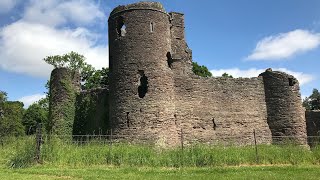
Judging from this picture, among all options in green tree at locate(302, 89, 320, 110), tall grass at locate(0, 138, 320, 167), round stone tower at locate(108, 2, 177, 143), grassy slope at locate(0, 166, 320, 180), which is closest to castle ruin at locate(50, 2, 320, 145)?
round stone tower at locate(108, 2, 177, 143)

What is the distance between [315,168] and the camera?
16500 millimetres

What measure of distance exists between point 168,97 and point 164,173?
9.39 m

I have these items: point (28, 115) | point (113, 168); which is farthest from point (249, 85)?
point (28, 115)

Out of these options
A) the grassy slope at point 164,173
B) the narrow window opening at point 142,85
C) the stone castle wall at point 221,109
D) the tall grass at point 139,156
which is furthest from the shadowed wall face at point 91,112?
the grassy slope at point 164,173

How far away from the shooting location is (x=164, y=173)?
15.6 meters

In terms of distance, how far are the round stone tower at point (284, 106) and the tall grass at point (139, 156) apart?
27.0 ft

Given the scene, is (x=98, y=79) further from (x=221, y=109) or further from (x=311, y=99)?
(x=311, y=99)

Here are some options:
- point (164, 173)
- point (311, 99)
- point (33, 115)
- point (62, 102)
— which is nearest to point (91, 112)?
point (62, 102)

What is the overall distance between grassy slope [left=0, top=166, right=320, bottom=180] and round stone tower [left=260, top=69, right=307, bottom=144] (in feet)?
35.1

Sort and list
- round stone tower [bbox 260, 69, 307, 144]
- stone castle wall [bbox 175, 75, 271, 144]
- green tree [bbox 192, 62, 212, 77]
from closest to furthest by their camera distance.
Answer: stone castle wall [bbox 175, 75, 271, 144] → round stone tower [bbox 260, 69, 307, 144] → green tree [bbox 192, 62, 212, 77]

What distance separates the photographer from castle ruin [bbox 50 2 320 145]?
2394 cm

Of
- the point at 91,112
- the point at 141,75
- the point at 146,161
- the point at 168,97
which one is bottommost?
the point at 146,161

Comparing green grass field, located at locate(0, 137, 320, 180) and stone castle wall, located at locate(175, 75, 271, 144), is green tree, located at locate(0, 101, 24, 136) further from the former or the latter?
green grass field, located at locate(0, 137, 320, 180)

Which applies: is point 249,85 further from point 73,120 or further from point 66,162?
point 66,162
